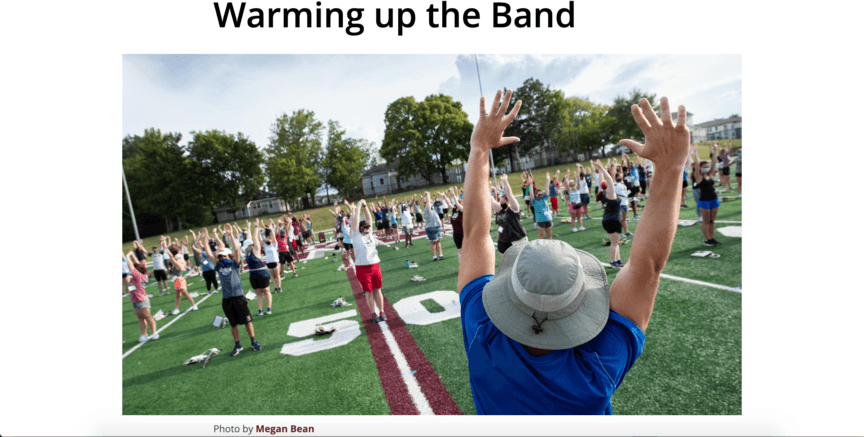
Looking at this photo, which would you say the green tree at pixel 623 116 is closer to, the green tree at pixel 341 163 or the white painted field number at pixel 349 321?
the green tree at pixel 341 163

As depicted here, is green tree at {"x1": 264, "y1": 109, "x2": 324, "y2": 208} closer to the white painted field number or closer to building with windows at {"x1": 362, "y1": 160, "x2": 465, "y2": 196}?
building with windows at {"x1": 362, "y1": 160, "x2": 465, "y2": 196}

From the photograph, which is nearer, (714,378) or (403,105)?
(714,378)

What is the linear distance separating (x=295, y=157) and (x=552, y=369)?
1552 inches

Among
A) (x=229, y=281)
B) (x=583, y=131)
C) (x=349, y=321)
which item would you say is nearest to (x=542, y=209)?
→ (x=349, y=321)

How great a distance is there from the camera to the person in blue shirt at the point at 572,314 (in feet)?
3.52

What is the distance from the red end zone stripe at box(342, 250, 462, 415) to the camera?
366 cm

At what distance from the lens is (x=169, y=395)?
462 cm

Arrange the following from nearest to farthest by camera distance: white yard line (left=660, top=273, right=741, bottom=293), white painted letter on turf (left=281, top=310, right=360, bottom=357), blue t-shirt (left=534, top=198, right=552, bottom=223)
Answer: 1. white yard line (left=660, top=273, right=741, bottom=293)
2. white painted letter on turf (left=281, top=310, right=360, bottom=357)
3. blue t-shirt (left=534, top=198, right=552, bottom=223)

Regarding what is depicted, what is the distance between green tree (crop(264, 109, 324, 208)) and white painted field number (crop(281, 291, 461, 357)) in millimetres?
31036

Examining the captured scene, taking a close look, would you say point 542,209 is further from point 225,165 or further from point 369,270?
point 225,165

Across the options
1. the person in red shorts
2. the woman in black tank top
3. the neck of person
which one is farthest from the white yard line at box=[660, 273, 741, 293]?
the neck of person

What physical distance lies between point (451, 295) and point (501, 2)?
5.07 meters
